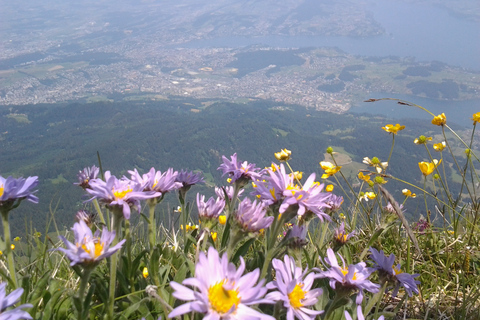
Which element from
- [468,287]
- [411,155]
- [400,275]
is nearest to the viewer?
[400,275]

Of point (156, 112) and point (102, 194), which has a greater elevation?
point (102, 194)

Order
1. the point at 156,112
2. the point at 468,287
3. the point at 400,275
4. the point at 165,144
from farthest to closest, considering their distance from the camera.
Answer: the point at 156,112
the point at 165,144
the point at 468,287
the point at 400,275

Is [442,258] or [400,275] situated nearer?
[400,275]

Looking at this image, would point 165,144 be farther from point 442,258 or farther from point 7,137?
point 442,258

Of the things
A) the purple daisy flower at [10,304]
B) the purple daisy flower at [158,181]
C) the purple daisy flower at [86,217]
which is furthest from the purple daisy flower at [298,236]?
the purple daisy flower at [86,217]

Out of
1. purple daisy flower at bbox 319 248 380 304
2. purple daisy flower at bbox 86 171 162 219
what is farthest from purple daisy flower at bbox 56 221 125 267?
purple daisy flower at bbox 319 248 380 304

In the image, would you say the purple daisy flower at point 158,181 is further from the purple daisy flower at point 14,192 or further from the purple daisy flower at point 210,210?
the purple daisy flower at point 14,192

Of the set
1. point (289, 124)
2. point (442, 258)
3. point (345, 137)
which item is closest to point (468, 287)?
→ point (442, 258)

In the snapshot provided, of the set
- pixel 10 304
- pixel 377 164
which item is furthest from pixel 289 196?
pixel 377 164
